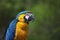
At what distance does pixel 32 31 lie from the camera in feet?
24.7

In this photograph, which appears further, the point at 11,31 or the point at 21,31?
the point at 11,31

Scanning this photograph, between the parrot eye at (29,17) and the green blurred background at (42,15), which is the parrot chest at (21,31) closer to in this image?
the parrot eye at (29,17)

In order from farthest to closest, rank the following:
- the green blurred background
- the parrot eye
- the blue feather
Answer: the green blurred background
the blue feather
the parrot eye

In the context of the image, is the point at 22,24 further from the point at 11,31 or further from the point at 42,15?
the point at 42,15

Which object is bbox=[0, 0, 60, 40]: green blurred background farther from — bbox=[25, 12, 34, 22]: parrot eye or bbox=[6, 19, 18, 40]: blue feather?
bbox=[25, 12, 34, 22]: parrot eye

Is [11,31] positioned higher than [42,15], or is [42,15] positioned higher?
[42,15]

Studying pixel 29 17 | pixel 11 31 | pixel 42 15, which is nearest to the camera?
pixel 29 17

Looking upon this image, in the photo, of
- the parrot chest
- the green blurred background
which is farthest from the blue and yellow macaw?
the green blurred background

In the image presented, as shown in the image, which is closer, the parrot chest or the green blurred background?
the parrot chest

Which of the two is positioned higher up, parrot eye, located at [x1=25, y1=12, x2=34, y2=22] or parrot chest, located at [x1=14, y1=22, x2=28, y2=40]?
parrot eye, located at [x1=25, y1=12, x2=34, y2=22]

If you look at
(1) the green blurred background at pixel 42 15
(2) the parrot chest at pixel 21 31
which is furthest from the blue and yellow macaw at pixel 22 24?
(1) the green blurred background at pixel 42 15

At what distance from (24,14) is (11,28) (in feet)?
0.96

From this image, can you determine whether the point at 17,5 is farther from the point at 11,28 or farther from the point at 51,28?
the point at 11,28

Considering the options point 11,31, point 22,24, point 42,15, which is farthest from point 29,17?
point 42,15
